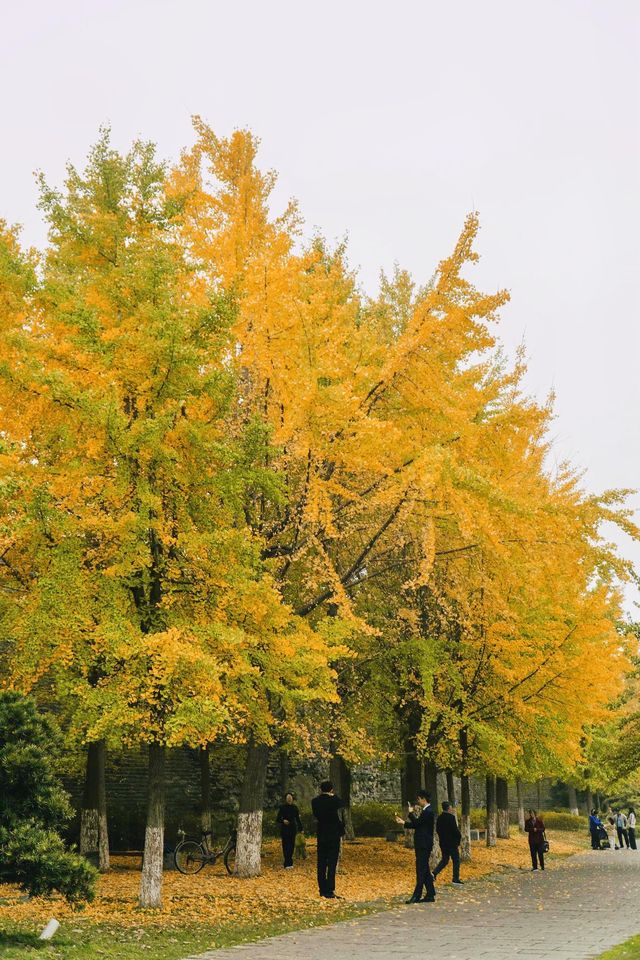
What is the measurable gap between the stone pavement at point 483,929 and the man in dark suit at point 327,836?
1.20 metres

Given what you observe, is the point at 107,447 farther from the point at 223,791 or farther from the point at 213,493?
the point at 223,791

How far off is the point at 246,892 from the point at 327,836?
5.21ft

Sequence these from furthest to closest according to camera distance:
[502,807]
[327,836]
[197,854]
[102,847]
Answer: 1. [502,807]
2. [197,854]
3. [102,847]
4. [327,836]

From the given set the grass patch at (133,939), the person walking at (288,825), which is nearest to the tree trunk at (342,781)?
the person walking at (288,825)

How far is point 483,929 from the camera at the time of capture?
10008mm

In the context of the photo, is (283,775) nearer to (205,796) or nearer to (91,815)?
(205,796)

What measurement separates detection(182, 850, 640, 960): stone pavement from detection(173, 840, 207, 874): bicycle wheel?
4.46 m

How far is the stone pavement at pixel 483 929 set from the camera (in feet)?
27.4

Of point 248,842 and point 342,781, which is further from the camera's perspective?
point 342,781

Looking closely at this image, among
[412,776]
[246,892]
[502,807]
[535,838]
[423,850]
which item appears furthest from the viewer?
[502,807]

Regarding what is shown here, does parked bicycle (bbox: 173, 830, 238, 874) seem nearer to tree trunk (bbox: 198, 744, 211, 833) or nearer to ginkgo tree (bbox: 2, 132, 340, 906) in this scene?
tree trunk (bbox: 198, 744, 211, 833)

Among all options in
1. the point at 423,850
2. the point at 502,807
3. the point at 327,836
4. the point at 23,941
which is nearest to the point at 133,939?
the point at 23,941

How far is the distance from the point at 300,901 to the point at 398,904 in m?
1.37

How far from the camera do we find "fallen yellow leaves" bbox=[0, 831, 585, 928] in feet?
34.8
